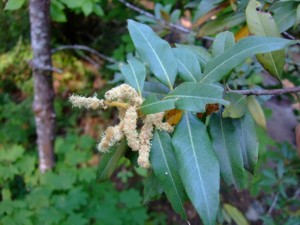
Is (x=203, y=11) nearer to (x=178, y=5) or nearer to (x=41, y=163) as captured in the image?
(x=178, y=5)

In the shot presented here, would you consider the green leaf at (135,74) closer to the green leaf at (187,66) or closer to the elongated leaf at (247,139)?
the green leaf at (187,66)

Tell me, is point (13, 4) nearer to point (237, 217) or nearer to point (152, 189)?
point (152, 189)

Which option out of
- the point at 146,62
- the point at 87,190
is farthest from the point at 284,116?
the point at 146,62

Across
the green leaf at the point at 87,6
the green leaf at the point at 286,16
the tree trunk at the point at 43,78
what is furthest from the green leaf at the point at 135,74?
the tree trunk at the point at 43,78

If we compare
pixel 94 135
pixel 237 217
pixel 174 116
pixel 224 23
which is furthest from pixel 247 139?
pixel 94 135

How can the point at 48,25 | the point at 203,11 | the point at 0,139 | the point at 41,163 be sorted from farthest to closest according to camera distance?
1. the point at 0,139
2. the point at 41,163
3. the point at 48,25
4. the point at 203,11
